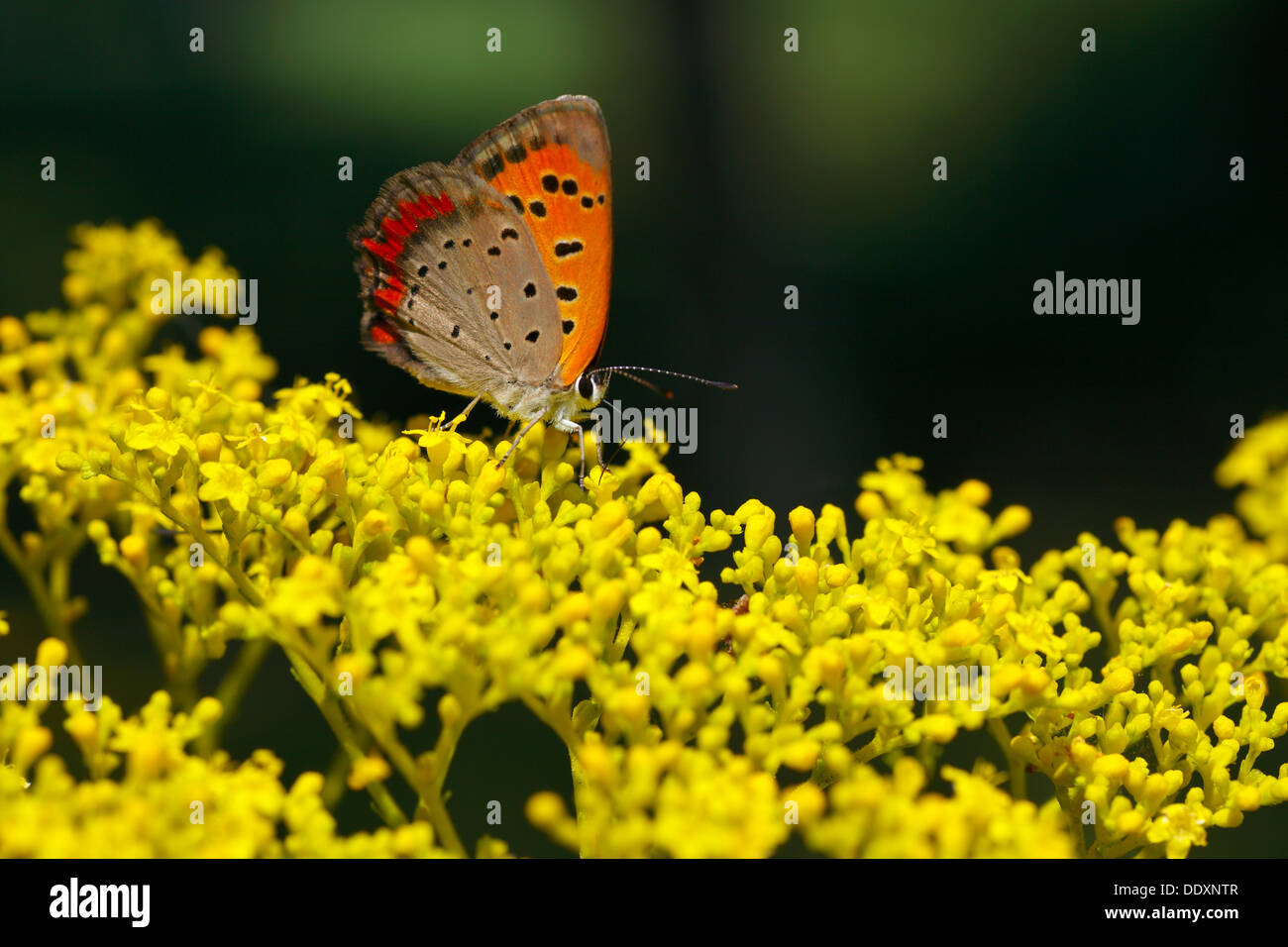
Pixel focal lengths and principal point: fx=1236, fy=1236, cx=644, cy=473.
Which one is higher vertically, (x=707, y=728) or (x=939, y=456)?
(x=939, y=456)

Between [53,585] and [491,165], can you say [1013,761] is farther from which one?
[53,585]

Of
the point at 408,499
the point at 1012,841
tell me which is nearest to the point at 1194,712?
the point at 1012,841

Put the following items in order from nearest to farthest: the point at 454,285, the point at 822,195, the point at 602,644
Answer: the point at 602,644 → the point at 454,285 → the point at 822,195

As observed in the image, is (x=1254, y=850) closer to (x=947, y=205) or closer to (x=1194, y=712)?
(x=1194, y=712)

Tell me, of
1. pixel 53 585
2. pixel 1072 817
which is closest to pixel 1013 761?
pixel 1072 817

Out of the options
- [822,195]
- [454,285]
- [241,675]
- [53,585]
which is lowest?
[241,675]

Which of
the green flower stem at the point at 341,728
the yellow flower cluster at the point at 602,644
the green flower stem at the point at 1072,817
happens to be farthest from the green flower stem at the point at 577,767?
the green flower stem at the point at 1072,817

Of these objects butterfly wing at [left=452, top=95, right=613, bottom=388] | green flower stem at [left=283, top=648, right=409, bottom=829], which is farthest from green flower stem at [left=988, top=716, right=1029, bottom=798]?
butterfly wing at [left=452, top=95, right=613, bottom=388]

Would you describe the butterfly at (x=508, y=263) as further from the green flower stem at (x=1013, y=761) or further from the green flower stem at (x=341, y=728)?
the green flower stem at (x=1013, y=761)
